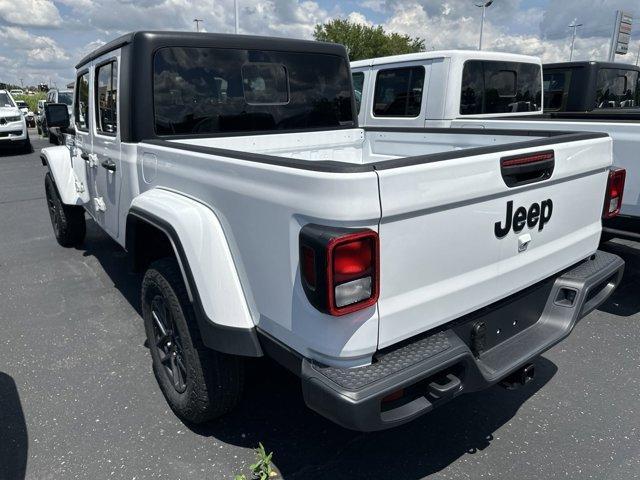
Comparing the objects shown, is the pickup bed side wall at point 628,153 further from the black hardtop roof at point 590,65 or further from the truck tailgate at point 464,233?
the black hardtop roof at point 590,65

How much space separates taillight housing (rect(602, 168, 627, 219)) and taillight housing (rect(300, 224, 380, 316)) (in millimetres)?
1791

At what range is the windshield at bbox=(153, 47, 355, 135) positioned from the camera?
3.12 m

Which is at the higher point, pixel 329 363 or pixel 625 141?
pixel 625 141

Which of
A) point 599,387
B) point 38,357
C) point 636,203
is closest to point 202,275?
point 38,357

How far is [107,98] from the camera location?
3559mm

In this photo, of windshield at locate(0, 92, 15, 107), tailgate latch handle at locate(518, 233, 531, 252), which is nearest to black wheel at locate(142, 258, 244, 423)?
tailgate latch handle at locate(518, 233, 531, 252)

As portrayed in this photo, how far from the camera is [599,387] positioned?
3.09 meters

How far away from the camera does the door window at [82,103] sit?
422 cm

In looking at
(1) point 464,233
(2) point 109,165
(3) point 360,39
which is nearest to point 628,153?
(1) point 464,233

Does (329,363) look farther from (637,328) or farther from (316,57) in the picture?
(637,328)

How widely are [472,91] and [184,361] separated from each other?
4675 millimetres

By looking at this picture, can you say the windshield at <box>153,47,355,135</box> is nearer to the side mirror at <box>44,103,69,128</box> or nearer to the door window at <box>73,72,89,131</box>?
the door window at <box>73,72,89,131</box>

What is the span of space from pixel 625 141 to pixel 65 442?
4273 mm

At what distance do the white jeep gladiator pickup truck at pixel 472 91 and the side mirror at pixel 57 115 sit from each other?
3.45m
